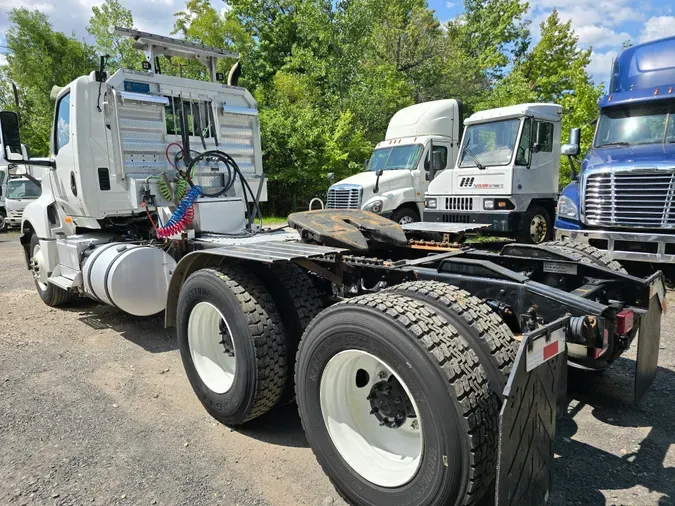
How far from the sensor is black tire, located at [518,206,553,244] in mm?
10219

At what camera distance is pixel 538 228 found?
10.6m

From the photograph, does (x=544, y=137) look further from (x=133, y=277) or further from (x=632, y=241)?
(x=133, y=277)

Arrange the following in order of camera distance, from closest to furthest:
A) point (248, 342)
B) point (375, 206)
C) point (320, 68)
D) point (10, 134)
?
point (248, 342)
point (10, 134)
point (375, 206)
point (320, 68)

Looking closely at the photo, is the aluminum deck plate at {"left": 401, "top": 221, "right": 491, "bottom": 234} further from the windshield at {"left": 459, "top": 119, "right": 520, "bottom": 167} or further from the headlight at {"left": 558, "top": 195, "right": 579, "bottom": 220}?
the windshield at {"left": 459, "top": 119, "right": 520, "bottom": 167}

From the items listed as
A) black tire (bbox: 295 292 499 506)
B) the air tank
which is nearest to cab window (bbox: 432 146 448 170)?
the air tank

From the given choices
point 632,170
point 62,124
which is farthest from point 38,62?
point 632,170

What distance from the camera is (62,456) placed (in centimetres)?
314

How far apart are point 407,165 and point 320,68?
14.3 metres

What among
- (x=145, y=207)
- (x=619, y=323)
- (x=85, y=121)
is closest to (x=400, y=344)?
(x=619, y=323)

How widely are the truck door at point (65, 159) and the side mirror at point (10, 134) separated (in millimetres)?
442

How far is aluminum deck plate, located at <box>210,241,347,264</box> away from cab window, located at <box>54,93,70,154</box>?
141 inches

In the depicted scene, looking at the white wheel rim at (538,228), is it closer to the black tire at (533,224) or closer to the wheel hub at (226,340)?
the black tire at (533,224)

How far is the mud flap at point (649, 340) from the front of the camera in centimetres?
269

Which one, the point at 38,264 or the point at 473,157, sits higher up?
the point at 473,157
